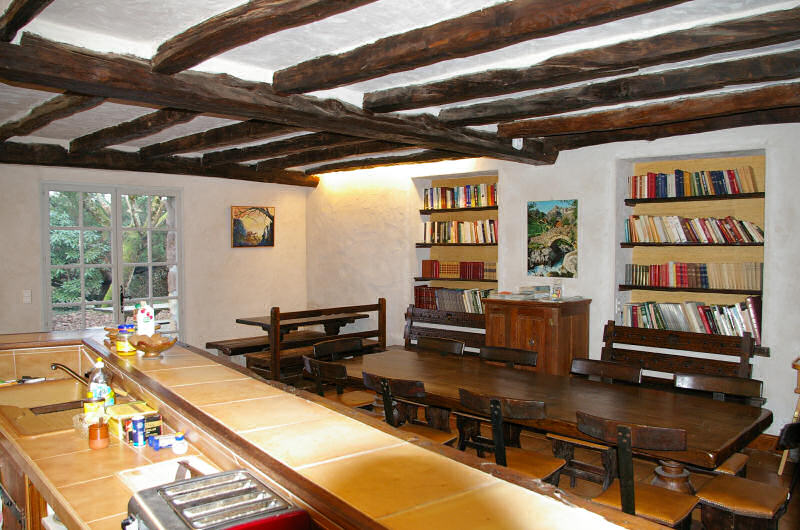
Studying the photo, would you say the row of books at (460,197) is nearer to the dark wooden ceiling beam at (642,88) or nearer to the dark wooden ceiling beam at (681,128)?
the dark wooden ceiling beam at (681,128)

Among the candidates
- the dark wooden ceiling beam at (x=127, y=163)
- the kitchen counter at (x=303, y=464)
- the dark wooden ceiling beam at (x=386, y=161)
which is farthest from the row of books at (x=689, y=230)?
the dark wooden ceiling beam at (x=127, y=163)

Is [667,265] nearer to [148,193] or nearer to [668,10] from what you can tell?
[668,10]

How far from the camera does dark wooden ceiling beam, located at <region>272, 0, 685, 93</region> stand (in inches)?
91.7

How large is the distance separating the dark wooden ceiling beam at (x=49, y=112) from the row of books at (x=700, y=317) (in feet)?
15.2

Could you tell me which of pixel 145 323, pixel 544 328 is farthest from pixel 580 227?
pixel 145 323

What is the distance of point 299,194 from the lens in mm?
8227

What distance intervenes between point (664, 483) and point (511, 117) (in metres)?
2.55

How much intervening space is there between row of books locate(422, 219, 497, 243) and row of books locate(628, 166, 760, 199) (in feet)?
5.03

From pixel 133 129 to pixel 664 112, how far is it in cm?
420

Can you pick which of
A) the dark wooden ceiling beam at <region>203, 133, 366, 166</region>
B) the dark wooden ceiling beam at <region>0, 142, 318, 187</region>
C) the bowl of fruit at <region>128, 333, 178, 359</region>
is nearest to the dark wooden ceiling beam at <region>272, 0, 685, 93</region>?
the bowl of fruit at <region>128, 333, 178, 359</region>

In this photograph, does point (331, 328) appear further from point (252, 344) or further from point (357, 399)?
point (357, 399)

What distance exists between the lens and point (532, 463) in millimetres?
3043

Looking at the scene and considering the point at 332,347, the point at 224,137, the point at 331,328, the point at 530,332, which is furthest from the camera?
the point at 331,328

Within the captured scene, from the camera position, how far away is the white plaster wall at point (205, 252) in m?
5.88
